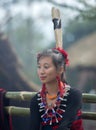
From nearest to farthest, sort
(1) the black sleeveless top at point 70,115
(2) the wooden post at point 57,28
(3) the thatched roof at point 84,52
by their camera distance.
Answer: (1) the black sleeveless top at point 70,115 < (2) the wooden post at point 57,28 < (3) the thatched roof at point 84,52

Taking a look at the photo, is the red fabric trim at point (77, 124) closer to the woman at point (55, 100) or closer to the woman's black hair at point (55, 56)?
the woman at point (55, 100)

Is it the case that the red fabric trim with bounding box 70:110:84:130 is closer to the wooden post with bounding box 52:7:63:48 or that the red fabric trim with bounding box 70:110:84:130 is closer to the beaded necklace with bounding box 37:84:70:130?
the beaded necklace with bounding box 37:84:70:130

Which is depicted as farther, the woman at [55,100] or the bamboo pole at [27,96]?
the bamboo pole at [27,96]

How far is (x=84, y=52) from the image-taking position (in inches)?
697

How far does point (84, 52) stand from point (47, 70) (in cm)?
1509

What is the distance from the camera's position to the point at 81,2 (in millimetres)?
6656

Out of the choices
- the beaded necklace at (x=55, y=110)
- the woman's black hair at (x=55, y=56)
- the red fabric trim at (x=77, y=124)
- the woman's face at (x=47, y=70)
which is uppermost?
the woman's black hair at (x=55, y=56)

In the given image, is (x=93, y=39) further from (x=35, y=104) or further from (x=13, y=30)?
(x=35, y=104)

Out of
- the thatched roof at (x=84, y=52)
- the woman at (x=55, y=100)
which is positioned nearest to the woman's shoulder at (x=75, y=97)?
the woman at (x=55, y=100)

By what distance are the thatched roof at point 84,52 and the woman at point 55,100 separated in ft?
41.7

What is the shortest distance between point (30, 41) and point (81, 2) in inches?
1013

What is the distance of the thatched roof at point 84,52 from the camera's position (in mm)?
15773

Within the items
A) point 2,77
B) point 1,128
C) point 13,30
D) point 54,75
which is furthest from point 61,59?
point 13,30

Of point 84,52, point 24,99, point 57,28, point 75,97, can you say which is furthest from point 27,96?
point 84,52
